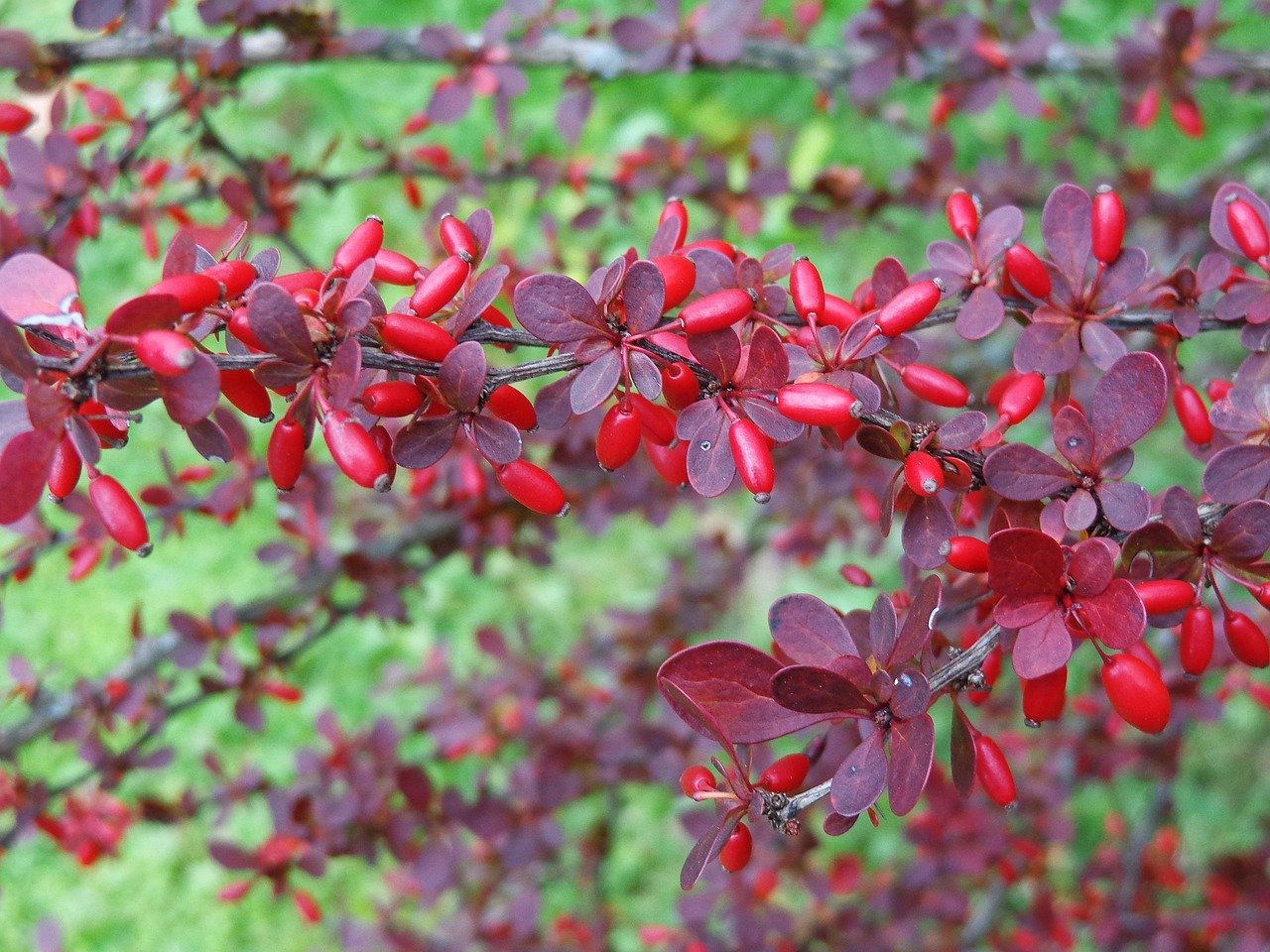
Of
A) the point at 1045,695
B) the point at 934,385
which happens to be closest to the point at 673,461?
the point at 934,385

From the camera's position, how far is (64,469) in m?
0.62

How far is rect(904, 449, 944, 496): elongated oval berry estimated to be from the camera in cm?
65

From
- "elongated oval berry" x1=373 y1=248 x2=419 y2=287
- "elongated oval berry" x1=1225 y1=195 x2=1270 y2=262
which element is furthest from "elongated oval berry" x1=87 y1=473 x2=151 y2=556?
"elongated oval berry" x1=1225 y1=195 x2=1270 y2=262

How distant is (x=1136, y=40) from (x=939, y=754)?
1.35 meters

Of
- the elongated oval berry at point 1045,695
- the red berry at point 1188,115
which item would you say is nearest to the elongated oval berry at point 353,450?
the elongated oval berry at point 1045,695

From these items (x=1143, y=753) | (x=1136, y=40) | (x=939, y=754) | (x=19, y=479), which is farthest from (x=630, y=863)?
(x=19, y=479)

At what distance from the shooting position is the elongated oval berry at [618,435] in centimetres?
68

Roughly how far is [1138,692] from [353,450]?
1.62ft

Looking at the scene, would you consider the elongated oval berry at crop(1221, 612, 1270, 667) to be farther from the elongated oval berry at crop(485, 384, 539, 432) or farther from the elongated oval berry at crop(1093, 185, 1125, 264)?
the elongated oval berry at crop(485, 384, 539, 432)

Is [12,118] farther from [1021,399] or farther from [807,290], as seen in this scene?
[1021,399]

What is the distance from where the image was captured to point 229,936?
2.40 meters

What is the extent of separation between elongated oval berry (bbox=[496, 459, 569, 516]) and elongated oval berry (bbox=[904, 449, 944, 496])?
0.23 metres

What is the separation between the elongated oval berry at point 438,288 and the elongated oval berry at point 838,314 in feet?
0.84

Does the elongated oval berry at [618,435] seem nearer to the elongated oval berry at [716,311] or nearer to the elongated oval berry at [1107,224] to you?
the elongated oval berry at [716,311]
